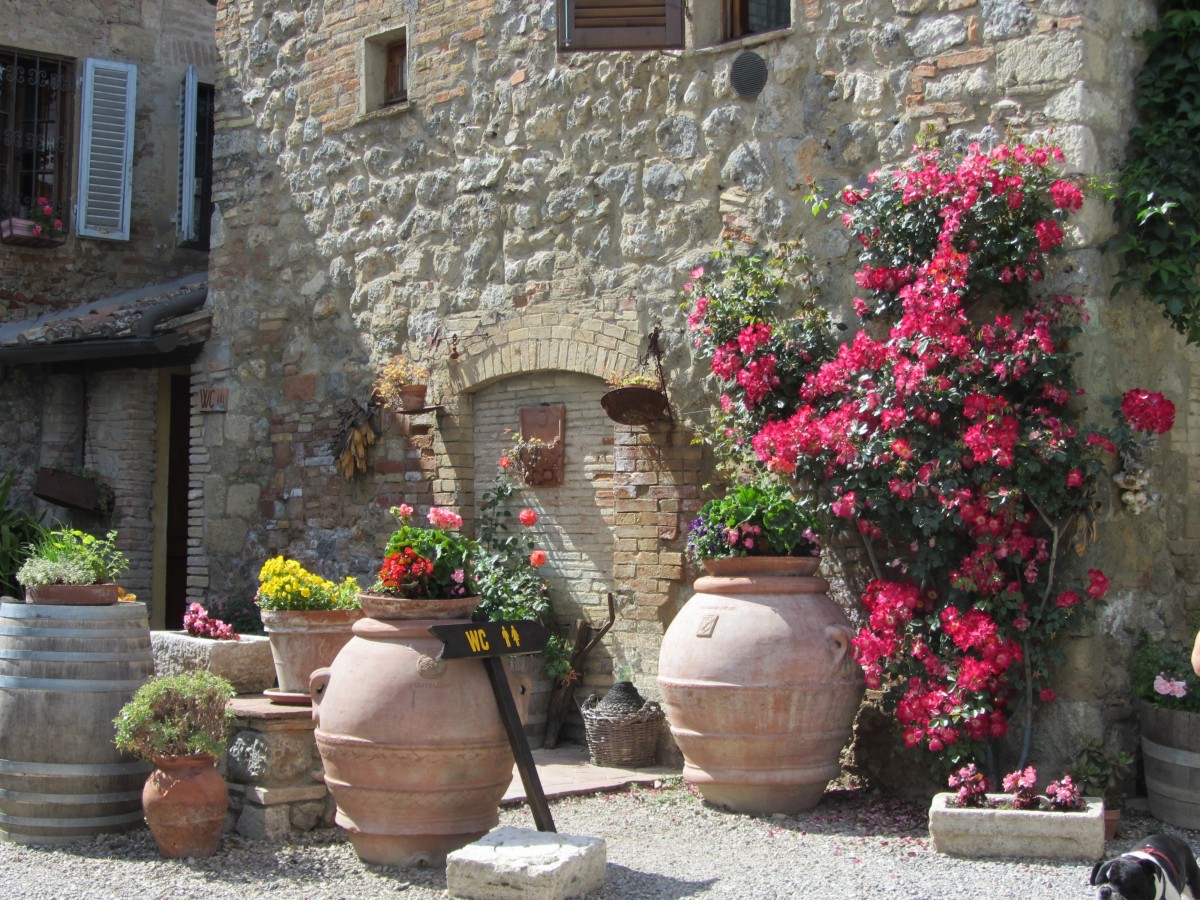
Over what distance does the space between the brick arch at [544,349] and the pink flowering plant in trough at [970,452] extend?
1436 millimetres

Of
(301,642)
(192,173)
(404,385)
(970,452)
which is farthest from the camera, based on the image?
(192,173)

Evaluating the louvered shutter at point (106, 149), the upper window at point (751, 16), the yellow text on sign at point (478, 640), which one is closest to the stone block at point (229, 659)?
the yellow text on sign at point (478, 640)

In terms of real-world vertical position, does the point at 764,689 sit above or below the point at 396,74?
below

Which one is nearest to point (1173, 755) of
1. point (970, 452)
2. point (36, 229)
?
point (970, 452)

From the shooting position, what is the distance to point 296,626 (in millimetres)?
5742

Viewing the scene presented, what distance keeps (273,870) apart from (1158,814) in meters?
3.38

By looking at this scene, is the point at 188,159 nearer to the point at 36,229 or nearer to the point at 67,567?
the point at 36,229

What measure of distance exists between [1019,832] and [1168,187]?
2642mm

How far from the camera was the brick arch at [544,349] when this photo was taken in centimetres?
702

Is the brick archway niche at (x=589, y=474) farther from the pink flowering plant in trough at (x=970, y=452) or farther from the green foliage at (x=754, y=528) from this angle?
the pink flowering plant in trough at (x=970, y=452)

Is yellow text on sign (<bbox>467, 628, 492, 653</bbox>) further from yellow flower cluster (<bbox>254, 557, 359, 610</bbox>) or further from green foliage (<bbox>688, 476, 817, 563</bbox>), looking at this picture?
green foliage (<bbox>688, 476, 817, 563</bbox>)

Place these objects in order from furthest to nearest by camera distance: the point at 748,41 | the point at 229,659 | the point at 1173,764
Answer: the point at 748,41
the point at 229,659
the point at 1173,764

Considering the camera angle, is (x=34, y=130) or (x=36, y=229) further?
(x=34, y=130)

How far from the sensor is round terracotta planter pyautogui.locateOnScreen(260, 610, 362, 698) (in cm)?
570
